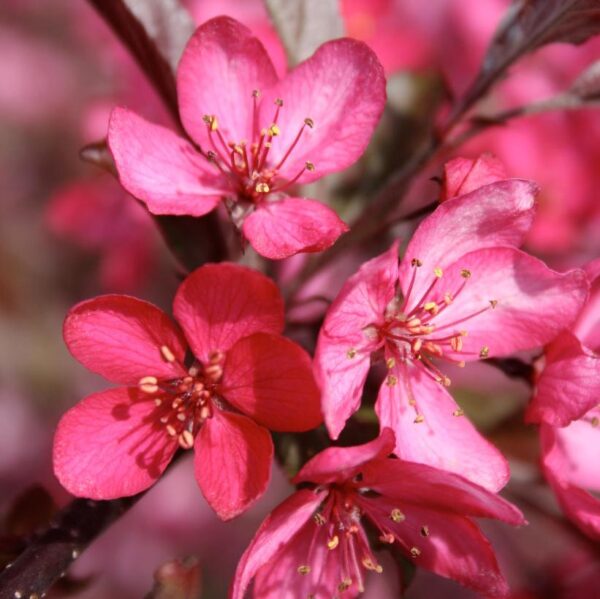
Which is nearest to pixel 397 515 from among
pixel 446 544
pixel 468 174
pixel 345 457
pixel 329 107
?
pixel 446 544

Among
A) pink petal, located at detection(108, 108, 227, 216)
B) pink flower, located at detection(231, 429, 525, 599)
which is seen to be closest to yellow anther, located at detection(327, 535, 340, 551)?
pink flower, located at detection(231, 429, 525, 599)

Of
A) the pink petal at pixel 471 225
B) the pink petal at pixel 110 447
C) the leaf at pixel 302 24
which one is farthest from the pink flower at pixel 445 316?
the leaf at pixel 302 24

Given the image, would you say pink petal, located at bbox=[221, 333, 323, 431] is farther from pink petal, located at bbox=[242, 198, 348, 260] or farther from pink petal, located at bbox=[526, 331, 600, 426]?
pink petal, located at bbox=[526, 331, 600, 426]

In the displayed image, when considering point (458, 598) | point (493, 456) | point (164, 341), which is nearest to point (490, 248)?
point (493, 456)

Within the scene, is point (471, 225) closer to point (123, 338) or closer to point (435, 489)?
point (435, 489)

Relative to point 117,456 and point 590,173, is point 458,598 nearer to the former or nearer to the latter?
point 590,173

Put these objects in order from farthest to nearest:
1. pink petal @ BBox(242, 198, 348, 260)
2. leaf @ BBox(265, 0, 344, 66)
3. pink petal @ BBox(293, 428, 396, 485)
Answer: leaf @ BBox(265, 0, 344, 66) → pink petal @ BBox(242, 198, 348, 260) → pink petal @ BBox(293, 428, 396, 485)
